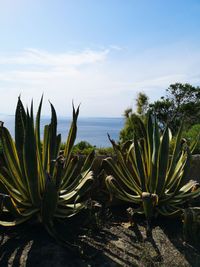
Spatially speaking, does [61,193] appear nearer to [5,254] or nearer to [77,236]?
[77,236]

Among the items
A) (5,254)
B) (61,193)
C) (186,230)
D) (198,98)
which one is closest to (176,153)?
(186,230)

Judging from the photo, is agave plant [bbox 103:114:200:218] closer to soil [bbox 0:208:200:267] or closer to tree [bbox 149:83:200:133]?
soil [bbox 0:208:200:267]

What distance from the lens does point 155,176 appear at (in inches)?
160

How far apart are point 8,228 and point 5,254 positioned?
1.72 ft

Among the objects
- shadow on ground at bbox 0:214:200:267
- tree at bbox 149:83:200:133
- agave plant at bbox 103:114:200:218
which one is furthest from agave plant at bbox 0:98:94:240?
tree at bbox 149:83:200:133

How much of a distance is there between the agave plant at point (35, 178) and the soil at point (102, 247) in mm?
145

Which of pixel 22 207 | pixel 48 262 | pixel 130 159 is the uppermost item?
pixel 130 159

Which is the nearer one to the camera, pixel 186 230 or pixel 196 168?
pixel 186 230

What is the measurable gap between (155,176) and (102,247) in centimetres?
113

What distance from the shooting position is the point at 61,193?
385cm

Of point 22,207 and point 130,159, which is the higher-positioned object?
point 130,159

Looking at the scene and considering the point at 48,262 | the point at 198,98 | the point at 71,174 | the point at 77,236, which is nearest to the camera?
the point at 48,262

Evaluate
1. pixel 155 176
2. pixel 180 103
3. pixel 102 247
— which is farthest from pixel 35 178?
pixel 180 103

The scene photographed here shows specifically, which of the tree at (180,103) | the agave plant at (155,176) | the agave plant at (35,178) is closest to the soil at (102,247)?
the agave plant at (35,178)
